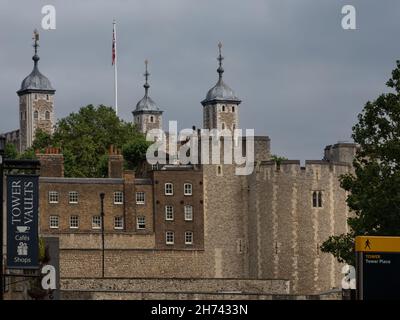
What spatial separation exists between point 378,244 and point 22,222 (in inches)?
1157

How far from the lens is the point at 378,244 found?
24.1 meters

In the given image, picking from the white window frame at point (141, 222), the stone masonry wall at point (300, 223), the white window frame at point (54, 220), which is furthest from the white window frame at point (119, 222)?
the stone masonry wall at point (300, 223)

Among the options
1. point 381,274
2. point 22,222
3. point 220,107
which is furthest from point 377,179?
point 220,107

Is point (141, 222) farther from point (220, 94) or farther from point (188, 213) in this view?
point (220, 94)

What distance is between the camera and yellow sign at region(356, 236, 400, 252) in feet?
78.7

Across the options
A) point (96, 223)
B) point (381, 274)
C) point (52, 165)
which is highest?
point (52, 165)

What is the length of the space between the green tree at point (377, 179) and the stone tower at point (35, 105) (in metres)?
136

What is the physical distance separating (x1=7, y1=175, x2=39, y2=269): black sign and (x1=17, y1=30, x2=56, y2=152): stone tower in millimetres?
138172

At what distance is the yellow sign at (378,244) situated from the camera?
2398cm

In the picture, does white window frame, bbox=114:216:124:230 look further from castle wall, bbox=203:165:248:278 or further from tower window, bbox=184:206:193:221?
castle wall, bbox=203:165:248:278

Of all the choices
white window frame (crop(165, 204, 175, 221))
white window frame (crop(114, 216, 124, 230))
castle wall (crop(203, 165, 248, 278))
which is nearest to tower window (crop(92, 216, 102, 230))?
white window frame (crop(114, 216, 124, 230))

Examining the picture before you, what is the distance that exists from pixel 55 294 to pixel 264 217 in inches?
1339
